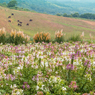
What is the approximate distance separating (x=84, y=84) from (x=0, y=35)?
6193 mm

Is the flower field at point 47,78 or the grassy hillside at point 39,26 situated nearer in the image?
the flower field at point 47,78

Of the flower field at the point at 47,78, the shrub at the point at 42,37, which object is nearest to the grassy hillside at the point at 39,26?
the shrub at the point at 42,37

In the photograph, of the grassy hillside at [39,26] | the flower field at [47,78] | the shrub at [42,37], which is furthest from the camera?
the grassy hillside at [39,26]

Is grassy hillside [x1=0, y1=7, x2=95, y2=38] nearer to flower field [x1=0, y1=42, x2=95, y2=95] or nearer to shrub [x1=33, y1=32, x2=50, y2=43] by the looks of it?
shrub [x1=33, y1=32, x2=50, y2=43]

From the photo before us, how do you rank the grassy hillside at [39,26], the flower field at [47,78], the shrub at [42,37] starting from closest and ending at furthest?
the flower field at [47,78], the shrub at [42,37], the grassy hillside at [39,26]

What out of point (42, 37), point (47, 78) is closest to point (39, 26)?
point (42, 37)

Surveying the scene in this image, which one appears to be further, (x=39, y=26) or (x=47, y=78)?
(x=39, y=26)

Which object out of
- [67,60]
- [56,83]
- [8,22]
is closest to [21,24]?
[8,22]

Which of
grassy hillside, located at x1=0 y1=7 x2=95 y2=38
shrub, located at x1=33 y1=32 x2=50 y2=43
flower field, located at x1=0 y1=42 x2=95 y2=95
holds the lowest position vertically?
flower field, located at x1=0 y1=42 x2=95 y2=95

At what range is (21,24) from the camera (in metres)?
16.3

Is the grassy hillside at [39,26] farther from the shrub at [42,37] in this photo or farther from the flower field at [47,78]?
the flower field at [47,78]

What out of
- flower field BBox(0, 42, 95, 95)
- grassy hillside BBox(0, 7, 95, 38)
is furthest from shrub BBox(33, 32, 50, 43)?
flower field BBox(0, 42, 95, 95)

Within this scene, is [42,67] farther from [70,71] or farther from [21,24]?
[21,24]

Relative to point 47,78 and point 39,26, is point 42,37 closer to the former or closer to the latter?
point 47,78
